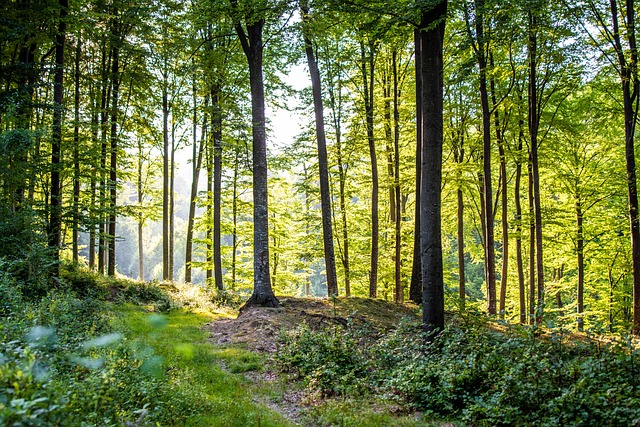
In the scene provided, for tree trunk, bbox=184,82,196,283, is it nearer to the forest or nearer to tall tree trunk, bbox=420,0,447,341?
the forest

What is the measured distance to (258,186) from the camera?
11219 mm

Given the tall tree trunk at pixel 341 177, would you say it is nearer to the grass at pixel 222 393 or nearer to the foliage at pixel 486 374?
the grass at pixel 222 393

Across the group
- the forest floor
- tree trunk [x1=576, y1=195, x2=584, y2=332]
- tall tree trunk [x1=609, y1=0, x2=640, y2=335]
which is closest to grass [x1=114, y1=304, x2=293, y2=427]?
the forest floor

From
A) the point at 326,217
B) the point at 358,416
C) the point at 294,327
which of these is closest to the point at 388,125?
the point at 326,217

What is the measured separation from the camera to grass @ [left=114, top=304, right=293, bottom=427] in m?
4.65

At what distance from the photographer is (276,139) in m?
17.0

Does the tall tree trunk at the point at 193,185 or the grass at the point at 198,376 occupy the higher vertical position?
the tall tree trunk at the point at 193,185

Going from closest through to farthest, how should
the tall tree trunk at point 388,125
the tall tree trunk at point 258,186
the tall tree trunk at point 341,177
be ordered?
the tall tree trunk at point 258,186
the tall tree trunk at point 388,125
the tall tree trunk at point 341,177

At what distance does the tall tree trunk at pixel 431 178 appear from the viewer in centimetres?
727

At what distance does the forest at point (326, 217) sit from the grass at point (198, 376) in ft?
0.16

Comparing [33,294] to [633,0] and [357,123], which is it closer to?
[357,123]

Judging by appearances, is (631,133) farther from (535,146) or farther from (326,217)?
(326,217)

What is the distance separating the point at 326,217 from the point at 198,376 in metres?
8.24

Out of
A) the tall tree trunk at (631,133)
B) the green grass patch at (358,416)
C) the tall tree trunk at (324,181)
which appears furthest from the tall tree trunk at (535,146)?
the green grass patch at (358,416)
